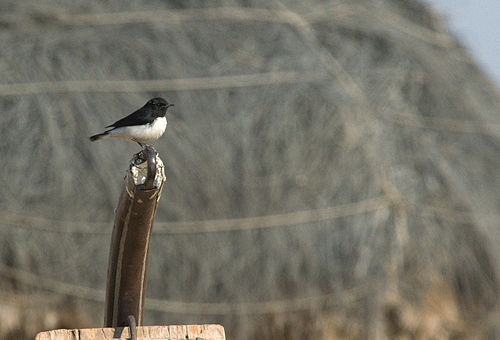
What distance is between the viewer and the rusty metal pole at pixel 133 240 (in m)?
1.89

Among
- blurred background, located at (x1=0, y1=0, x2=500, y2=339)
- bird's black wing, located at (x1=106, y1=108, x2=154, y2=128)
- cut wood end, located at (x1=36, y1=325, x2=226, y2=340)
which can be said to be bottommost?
cut wood end, located at (x1=36, y1=325, x2=226, y2=340)

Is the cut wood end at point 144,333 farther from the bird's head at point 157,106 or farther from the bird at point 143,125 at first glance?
the bird's head at point 157,106

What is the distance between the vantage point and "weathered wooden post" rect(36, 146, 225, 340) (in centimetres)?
185

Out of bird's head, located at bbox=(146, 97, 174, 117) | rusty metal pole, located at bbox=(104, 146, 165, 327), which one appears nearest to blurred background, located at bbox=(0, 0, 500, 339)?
bird's head, located at bbox=(146, 97, 174, 117)

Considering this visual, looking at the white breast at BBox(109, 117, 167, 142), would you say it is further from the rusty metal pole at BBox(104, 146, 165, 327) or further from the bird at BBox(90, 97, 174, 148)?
the rusty metal pole at BBox(104, 146, 165, 327)

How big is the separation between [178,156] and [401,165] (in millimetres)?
1740

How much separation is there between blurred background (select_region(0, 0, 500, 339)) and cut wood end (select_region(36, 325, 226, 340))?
153 inches

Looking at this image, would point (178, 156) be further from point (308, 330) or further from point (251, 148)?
point (308, 330)

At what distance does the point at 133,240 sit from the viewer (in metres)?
1.94

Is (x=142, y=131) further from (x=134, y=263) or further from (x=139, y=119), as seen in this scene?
(x=134, y=263)

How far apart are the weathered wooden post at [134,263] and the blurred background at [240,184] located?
380cm

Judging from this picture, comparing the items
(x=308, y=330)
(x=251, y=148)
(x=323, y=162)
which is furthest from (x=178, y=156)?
(x=308, y=330)

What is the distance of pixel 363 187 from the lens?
615 centimetres

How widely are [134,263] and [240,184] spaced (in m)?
3.98
